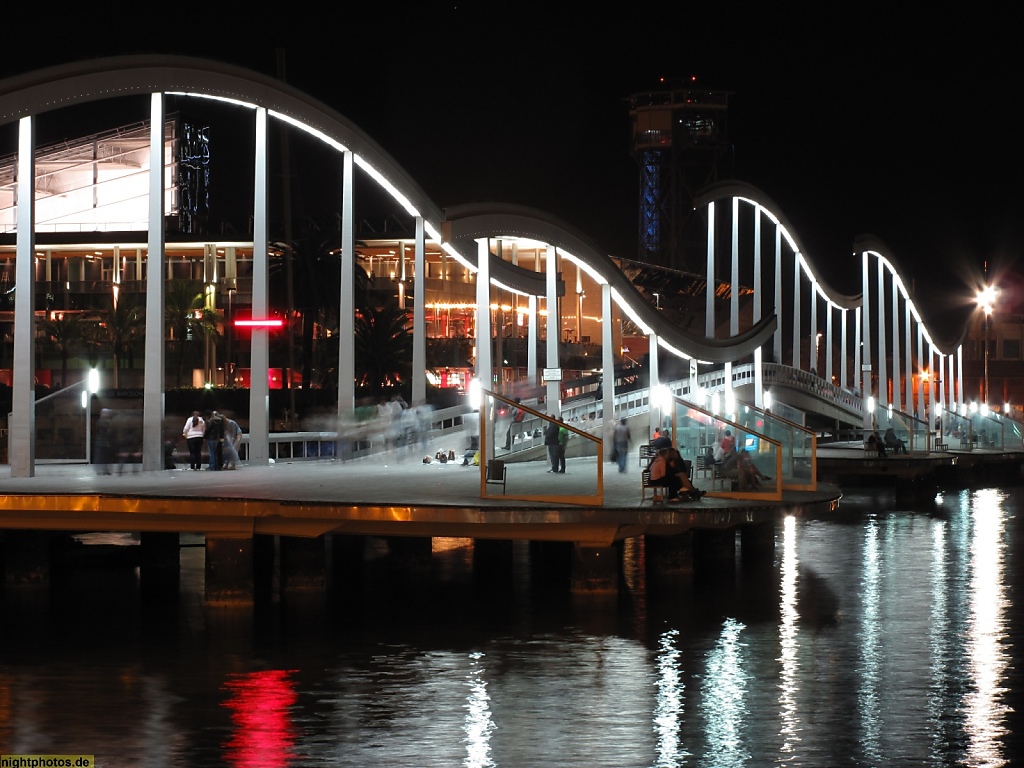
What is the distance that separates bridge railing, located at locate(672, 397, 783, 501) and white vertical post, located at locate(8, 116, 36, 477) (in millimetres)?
10931

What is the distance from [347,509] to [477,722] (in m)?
6.39

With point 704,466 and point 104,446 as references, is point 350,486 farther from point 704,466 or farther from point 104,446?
point 704,466

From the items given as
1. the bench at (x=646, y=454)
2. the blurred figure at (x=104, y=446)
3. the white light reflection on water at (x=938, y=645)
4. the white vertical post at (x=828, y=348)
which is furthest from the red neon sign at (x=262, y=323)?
the white vertical post at (x=828, y=348)

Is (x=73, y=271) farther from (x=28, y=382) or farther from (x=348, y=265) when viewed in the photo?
(x=28, y=382)

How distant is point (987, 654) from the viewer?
22.4m

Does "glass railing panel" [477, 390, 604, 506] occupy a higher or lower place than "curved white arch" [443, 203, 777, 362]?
lower

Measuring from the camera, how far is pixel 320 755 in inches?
629

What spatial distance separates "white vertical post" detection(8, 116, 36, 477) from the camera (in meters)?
26.5

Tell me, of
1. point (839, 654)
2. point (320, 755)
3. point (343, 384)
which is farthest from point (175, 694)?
point (343, 384)

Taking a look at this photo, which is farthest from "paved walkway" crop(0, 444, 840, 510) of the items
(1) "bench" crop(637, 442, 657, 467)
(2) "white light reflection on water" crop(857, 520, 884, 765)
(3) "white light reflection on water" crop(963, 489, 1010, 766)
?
(3) "white light reflection on water" crop(963, 489, 1010, 766)

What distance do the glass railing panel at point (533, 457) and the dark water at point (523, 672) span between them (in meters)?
2.00

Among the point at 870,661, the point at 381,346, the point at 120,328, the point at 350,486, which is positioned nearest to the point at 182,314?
the point at 120,328

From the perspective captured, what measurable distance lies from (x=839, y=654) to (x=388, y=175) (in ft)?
63.0

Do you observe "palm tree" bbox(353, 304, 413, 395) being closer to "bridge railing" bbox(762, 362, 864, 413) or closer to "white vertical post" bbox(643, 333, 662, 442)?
"bridge railing" bbox(762, 362, 864, 413)
